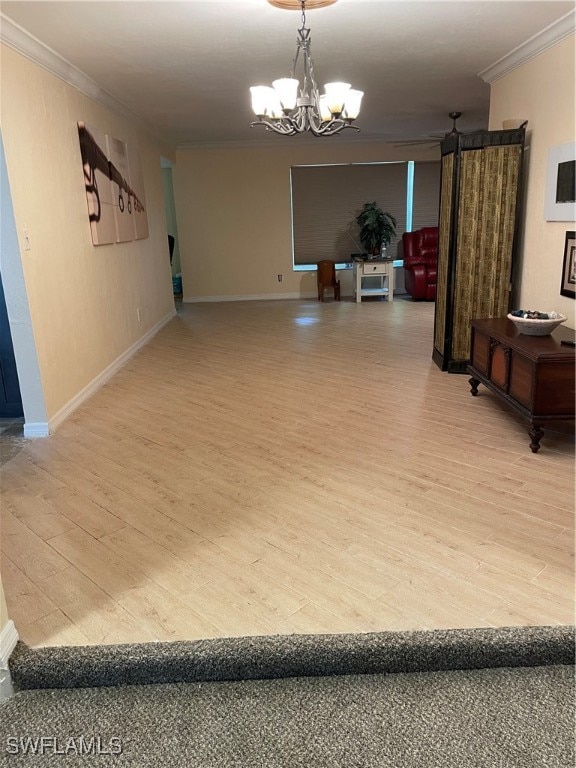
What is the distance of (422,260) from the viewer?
8289 mm

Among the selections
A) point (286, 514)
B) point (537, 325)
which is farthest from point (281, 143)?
point (286, 514)

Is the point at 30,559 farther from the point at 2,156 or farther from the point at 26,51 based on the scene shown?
the point at 26,51

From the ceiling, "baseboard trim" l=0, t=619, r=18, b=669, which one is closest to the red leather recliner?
the ceiling

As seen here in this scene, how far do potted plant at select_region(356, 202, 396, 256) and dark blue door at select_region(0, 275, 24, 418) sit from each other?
20.0 ft

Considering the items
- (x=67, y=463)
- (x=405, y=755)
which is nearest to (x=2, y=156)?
(x=67, y=463)

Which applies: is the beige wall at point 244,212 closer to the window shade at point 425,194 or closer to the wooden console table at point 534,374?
the window shade at point 425,194

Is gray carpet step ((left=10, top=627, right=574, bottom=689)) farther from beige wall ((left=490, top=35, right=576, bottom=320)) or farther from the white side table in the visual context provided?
the white side table

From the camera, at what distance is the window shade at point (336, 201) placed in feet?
28.7

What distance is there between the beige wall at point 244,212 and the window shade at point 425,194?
199 millimetres

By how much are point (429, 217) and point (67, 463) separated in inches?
303

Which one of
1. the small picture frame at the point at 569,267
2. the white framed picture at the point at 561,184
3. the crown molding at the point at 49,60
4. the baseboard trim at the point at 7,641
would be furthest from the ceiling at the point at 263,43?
the baseboard trim at the point at 7,641

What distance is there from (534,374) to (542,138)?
1.97 meters

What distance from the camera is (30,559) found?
7.30 feet

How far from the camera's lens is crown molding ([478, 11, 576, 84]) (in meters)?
3.35
